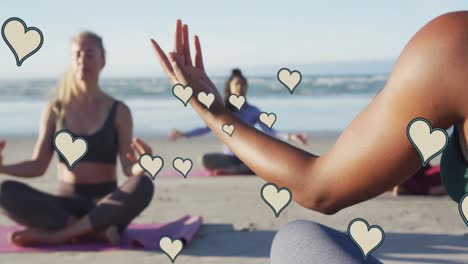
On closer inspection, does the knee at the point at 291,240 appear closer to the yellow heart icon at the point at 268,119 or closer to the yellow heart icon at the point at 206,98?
the yellow heart icon at the point at 206,98

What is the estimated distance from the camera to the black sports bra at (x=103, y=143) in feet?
17.4

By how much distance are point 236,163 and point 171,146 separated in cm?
374

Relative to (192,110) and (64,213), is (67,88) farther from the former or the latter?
(192,110)

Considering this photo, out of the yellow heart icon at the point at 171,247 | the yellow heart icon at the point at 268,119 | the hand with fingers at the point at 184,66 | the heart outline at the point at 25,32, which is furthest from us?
the yellow heart icon at the point at 171,247

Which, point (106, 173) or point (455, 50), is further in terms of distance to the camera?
point (106, 173)

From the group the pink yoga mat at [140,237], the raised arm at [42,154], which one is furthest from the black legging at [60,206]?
the raised arm at [42,154]

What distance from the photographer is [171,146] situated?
12875 millimetres

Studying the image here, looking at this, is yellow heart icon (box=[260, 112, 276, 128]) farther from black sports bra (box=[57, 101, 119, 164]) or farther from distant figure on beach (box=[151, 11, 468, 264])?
black sports bra (box=[57, 101, 119, 164])

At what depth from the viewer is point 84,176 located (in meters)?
5.37

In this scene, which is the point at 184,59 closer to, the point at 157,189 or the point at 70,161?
the point at 70,161

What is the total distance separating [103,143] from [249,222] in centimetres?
147

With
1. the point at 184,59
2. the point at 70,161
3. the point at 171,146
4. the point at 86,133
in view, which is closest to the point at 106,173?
A: the point at 86,133

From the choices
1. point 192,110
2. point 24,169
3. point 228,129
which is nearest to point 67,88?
point 24,169

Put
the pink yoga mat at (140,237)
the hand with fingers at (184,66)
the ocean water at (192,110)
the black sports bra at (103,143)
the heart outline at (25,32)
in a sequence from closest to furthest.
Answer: the hand with fingers at (184,66), the heart outline at (25,32), the pink yoga mat at (140,237), the black sports bra at (103,143), the ocean water at (192,110)
